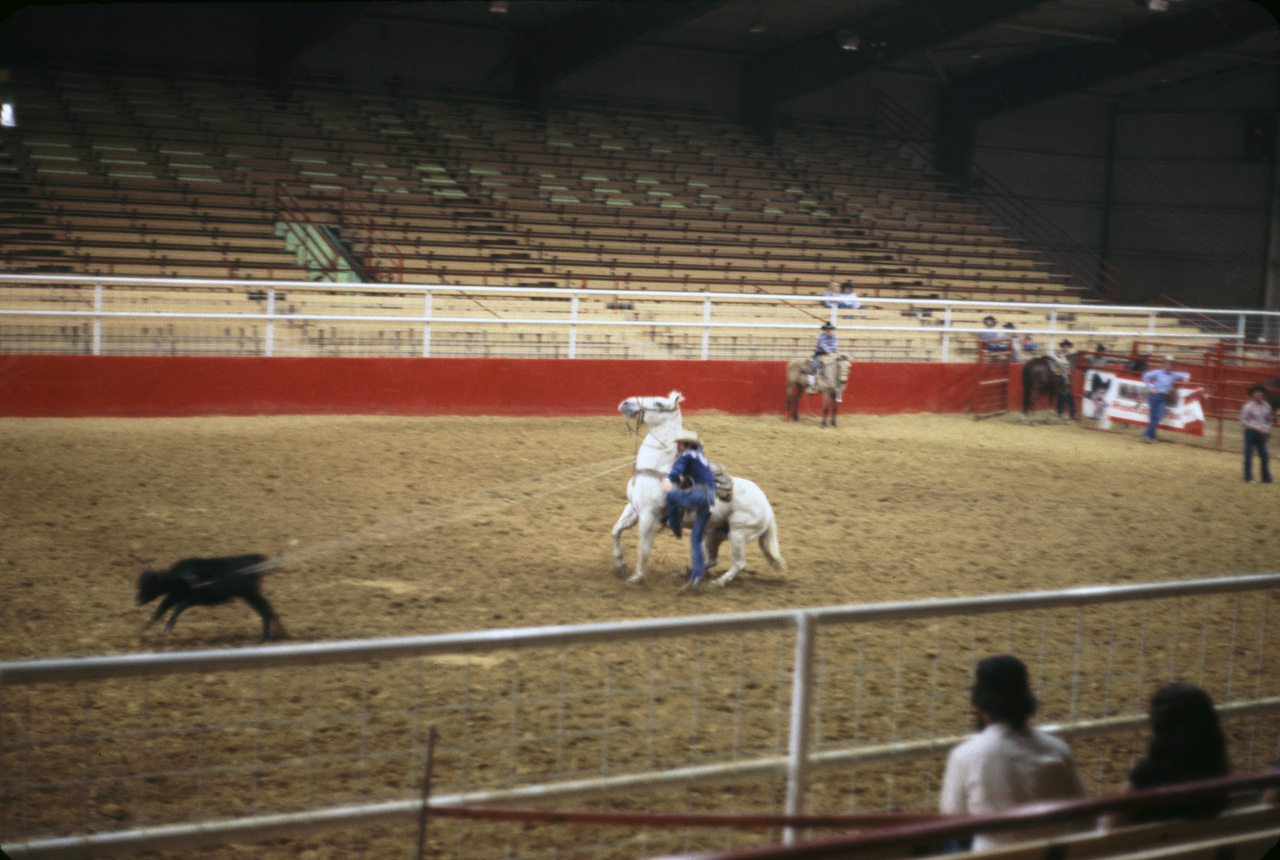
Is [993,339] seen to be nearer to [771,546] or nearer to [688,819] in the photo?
[771,546]

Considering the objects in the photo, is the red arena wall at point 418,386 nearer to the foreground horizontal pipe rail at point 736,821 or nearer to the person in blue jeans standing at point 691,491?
the person in blue jeans standing at point 691,491

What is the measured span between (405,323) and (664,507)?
826cm

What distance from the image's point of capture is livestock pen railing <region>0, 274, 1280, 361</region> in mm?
13078

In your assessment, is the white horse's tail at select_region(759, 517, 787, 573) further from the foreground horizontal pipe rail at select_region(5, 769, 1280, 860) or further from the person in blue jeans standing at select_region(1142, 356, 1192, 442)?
the person in blue jeans standing at select_region(1142, 356, 1192, 442)

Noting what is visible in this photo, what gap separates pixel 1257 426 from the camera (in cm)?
1236

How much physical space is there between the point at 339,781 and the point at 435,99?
23.8 meters

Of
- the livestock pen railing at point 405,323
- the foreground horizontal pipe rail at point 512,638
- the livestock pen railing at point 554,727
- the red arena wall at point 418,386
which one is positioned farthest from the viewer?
the livestock pen railing at point 405,323

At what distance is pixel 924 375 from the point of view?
17.5 meters

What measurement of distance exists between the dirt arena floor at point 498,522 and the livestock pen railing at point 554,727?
922 mm

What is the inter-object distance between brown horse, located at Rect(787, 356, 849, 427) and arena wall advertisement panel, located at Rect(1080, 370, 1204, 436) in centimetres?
437

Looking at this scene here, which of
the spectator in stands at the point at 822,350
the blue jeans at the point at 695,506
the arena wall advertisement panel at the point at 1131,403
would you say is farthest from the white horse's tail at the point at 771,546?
the arena wall advertisement panel at the point at 1131,403

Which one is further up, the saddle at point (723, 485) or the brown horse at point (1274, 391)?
the brown horse at point (1274, 391)

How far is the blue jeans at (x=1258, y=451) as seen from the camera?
1249cm

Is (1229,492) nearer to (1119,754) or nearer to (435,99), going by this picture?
(1119,754)
